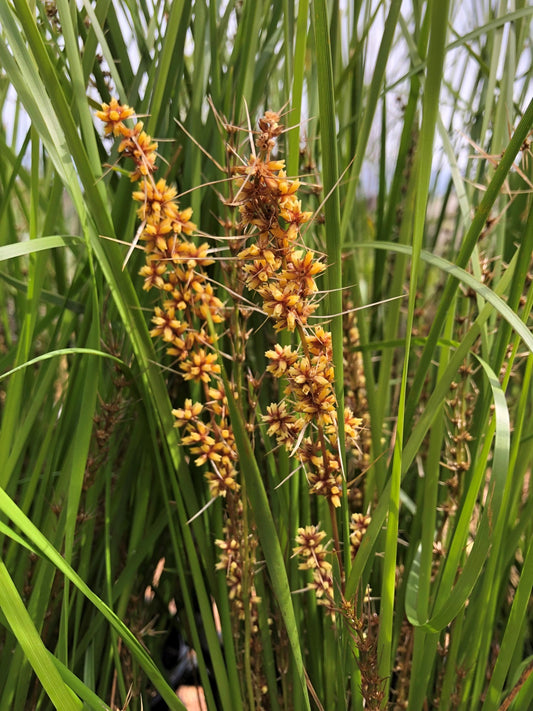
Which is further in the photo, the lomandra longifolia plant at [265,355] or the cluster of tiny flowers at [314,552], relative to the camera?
the cluster of tiny flowers at [314,552]

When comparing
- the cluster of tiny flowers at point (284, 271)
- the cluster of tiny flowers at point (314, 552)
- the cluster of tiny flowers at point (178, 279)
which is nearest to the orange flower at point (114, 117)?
the cluster of tiny flowers at point (178, 279)

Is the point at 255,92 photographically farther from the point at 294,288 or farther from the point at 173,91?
the point at 294,288

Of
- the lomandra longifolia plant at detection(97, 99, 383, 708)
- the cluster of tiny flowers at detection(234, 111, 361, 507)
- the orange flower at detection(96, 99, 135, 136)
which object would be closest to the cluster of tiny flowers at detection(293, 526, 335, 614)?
the lomandra longifolia plant at detection(97, 99, 383, 708)

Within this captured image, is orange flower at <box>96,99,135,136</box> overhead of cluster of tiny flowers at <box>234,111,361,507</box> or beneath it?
overhead

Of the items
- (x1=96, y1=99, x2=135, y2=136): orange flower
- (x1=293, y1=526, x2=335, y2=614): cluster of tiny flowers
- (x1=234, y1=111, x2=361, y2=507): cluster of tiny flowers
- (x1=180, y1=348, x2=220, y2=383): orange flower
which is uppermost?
(x1=96, y1=99, x2=135, y2=136): orange flower

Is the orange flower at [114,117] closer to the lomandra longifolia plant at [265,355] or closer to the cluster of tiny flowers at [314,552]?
the lomandra longifolia plant at [265,355]

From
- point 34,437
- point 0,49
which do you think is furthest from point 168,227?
point 34,437

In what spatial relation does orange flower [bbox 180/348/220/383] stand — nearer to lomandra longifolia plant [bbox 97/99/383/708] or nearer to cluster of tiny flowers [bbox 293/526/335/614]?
lomandra longifolia plant [bbox 97/99/383/708]

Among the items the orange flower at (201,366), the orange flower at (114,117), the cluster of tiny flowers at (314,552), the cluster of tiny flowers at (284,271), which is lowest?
the cluster of tiny flowers at (314,552)

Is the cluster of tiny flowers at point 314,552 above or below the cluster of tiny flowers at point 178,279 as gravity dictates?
below
